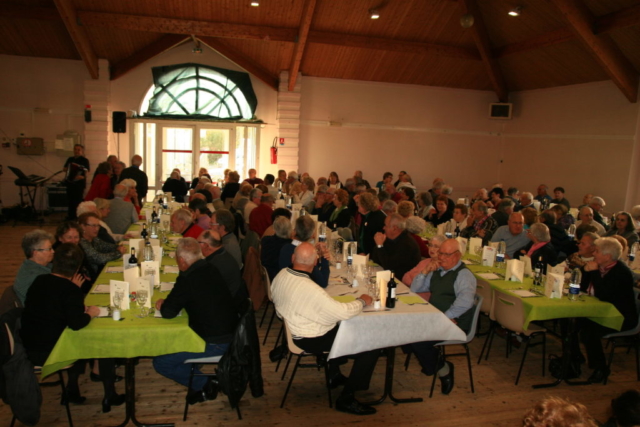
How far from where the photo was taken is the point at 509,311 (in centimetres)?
438

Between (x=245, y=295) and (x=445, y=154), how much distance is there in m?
11.5

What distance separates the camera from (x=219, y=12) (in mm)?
11016

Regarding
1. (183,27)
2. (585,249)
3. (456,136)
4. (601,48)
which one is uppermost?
(183,27)

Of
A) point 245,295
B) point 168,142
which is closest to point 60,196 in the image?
point 168,142

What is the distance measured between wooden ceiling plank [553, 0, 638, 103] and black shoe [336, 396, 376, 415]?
8.27m

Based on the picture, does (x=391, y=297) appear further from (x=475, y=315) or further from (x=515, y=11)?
(x=515, y=11)

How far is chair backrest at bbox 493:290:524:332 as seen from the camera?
425 cm

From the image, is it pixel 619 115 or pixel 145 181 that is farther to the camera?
pixel 619 115

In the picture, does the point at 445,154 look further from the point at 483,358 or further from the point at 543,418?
the point at 543,418

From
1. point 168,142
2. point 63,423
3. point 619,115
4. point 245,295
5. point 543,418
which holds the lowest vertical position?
point 63,423

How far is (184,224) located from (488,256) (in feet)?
10.6

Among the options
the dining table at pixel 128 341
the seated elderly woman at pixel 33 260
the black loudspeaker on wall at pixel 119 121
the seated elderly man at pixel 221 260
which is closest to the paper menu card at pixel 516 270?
the seated elderly man at pixel 221 260

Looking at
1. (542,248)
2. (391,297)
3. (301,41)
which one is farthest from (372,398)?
(301,41)

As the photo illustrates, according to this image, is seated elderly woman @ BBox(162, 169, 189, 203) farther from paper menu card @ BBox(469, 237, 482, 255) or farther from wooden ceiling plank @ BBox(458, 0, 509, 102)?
wooden ceiling plank @ BBox(458, 0, 509, 102)
